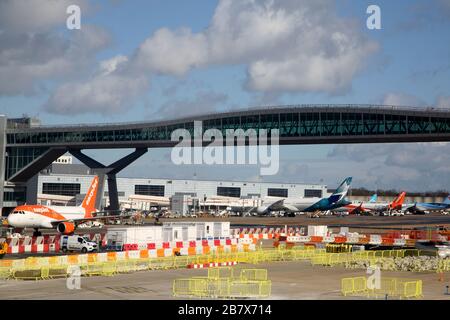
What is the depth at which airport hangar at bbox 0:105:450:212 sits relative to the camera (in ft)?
326

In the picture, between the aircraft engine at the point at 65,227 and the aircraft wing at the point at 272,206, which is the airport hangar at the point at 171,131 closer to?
the aircraft wing at the point at 272,206

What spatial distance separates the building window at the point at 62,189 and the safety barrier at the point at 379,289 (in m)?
160

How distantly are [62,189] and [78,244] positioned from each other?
137 m

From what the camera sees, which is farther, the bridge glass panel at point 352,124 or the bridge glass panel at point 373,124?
the bridge glass panel at point 352,124

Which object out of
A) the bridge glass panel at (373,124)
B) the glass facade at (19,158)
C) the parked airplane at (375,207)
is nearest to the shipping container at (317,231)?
the bridge glass panel at (373,124)

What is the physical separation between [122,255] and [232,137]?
262 feet

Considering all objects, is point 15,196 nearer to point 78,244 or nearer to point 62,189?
point 62,189

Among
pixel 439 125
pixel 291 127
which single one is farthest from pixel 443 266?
pixel 291 127

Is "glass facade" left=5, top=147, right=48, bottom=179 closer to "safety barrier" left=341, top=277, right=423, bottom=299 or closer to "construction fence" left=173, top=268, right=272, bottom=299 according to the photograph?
"construction fence" left=173, top=268, right=272, bottom=299

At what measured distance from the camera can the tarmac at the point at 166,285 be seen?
27.9 metres
